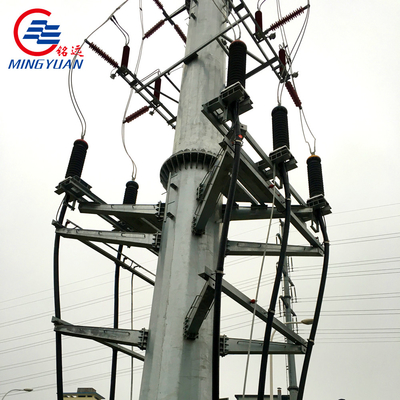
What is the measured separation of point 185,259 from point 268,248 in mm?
2846

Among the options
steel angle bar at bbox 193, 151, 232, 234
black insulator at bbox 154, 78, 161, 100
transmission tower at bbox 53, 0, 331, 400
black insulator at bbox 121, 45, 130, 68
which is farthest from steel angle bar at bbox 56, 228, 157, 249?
black insulator at bbox 154, 78, 161, 100

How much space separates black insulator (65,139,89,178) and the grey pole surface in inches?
136

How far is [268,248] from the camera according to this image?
1455 centimetres

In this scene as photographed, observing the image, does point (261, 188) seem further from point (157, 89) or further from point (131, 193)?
point (157, 89)

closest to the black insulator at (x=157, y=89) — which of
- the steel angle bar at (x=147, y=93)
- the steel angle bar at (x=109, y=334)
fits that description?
the steel angle bar at (x=147, y=93)

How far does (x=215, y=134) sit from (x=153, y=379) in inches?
341

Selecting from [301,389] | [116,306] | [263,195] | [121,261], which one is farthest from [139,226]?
[301,389]

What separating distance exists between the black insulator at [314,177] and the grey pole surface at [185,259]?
10.7 ft

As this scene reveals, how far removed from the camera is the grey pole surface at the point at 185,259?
1209 centimetres

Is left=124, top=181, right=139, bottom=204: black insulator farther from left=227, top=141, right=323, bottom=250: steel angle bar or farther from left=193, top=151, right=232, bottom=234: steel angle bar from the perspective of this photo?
left=227, top=141, right=323, bottom=250: steel angle bar

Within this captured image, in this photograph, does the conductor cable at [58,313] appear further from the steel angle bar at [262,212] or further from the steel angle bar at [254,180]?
the steel angle bar at [254,180]

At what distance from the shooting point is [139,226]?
59.0 ft

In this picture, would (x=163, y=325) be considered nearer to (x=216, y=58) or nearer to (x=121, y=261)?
(x=121, y=261)

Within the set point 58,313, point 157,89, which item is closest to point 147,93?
point 157,89
